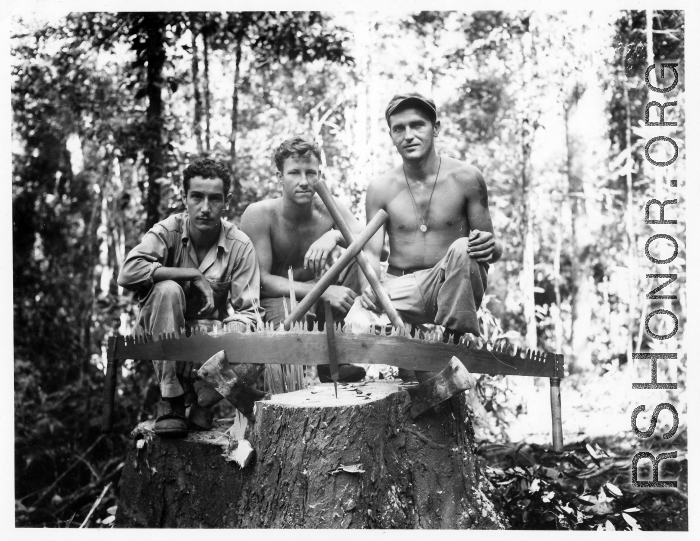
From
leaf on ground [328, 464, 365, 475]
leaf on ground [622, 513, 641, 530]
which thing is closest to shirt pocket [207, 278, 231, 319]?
leaf on ground [328, 464, 365, 475]

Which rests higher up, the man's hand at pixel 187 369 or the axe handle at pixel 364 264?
the axe handle at pixel 364 264

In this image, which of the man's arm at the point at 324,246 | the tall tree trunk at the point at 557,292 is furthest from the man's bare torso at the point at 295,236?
the tall tree trunk at the point at 557,292

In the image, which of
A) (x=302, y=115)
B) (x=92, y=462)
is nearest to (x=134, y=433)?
(x=92, y=462)

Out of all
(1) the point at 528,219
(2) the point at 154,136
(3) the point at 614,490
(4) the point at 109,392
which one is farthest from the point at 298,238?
(3) the point at 614,490

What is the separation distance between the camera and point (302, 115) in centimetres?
565

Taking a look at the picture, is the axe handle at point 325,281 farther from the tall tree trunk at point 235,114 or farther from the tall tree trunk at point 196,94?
the tall tree trunk at point 196,94

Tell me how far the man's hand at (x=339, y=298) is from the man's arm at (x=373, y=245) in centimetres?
8

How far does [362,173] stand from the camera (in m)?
5.63

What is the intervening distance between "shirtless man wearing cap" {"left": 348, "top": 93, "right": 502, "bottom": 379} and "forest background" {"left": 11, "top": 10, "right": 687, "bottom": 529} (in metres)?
0.79

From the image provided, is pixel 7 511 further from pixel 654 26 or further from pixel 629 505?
pixel 654 26

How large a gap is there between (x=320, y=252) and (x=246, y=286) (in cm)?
41

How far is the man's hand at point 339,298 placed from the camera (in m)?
4.67

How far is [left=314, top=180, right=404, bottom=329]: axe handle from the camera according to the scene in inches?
175

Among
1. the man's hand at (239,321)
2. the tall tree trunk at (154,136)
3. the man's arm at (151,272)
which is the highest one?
the tall tree trunk at (154,136)
